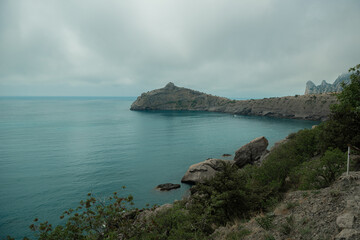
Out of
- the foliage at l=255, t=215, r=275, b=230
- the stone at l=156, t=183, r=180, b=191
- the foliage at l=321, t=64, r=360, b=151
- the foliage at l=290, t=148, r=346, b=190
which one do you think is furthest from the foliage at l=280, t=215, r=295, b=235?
the stone at l=156, t=183, r=180, b=191

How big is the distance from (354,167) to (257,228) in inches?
543

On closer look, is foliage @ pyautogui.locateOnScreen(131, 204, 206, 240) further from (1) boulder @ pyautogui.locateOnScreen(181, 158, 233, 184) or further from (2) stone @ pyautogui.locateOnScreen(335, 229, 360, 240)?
(1) boulder @ pyautogui.locateOnScreen(181, 158, 233, 184)

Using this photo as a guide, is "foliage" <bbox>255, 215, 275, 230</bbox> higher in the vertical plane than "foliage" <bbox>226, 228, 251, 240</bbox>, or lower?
higher

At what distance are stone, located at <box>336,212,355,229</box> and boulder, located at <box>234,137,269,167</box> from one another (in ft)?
123

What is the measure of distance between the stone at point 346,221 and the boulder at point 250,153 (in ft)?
123

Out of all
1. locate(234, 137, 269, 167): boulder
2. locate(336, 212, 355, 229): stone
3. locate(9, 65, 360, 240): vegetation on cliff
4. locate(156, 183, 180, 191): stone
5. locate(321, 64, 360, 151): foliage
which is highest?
locate(321, 64, 360, 151): foliage

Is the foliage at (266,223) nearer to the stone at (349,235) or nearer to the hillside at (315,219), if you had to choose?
the hillside at (315,219)

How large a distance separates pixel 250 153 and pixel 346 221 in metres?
39.3

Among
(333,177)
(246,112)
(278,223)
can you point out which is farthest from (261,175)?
(246,112)

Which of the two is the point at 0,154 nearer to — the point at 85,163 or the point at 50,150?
the point at 50,150

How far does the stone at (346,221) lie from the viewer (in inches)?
326

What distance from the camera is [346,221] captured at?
8508mm

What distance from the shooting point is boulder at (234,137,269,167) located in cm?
4569

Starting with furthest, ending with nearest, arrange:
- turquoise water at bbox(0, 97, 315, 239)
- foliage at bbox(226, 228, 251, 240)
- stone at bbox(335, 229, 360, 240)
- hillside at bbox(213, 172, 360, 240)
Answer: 1. turquoise water at bbox(0, 97, 315, 239)
2. foliage at bbox(226, 228, 251, 240)
3. hillside at bbox(213, 172, 360, 240)
4. stone at bbox(335, 229, 360, 240)
